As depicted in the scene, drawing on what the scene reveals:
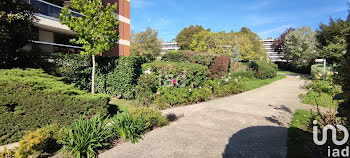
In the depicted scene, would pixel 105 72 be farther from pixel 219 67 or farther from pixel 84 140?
pixel 219 67

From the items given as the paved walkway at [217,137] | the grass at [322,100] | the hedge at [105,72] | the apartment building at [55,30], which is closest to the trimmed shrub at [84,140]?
the paved walkway at [217,137]

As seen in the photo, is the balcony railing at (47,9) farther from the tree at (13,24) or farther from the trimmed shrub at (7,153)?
the trimmed shrub at (7,153)

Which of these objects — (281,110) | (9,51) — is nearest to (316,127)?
(281,110)

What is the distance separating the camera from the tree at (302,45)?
26109mm

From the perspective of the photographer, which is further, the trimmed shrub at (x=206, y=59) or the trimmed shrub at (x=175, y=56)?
the trimmed shrub at (x=175, y=56)

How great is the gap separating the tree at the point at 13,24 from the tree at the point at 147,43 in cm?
2367

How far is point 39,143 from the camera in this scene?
290 centimetres

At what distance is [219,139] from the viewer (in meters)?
3.68

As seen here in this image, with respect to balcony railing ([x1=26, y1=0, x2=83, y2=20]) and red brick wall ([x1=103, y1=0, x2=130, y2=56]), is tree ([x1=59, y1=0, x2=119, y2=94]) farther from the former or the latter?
red brick wall ([x1=103, y1=0, x2=130, y2=56])

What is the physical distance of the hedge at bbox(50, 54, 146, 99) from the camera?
7668mm

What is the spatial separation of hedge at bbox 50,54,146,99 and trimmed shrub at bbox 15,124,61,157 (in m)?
4.46

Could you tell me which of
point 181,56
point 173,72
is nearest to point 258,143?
point 173,72

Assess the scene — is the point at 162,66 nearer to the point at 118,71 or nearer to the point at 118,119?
the point at 118,71

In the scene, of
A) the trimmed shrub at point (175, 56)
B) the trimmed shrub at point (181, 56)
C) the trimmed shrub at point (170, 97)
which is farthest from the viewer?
the trimmed shrub at point (175, 56)
